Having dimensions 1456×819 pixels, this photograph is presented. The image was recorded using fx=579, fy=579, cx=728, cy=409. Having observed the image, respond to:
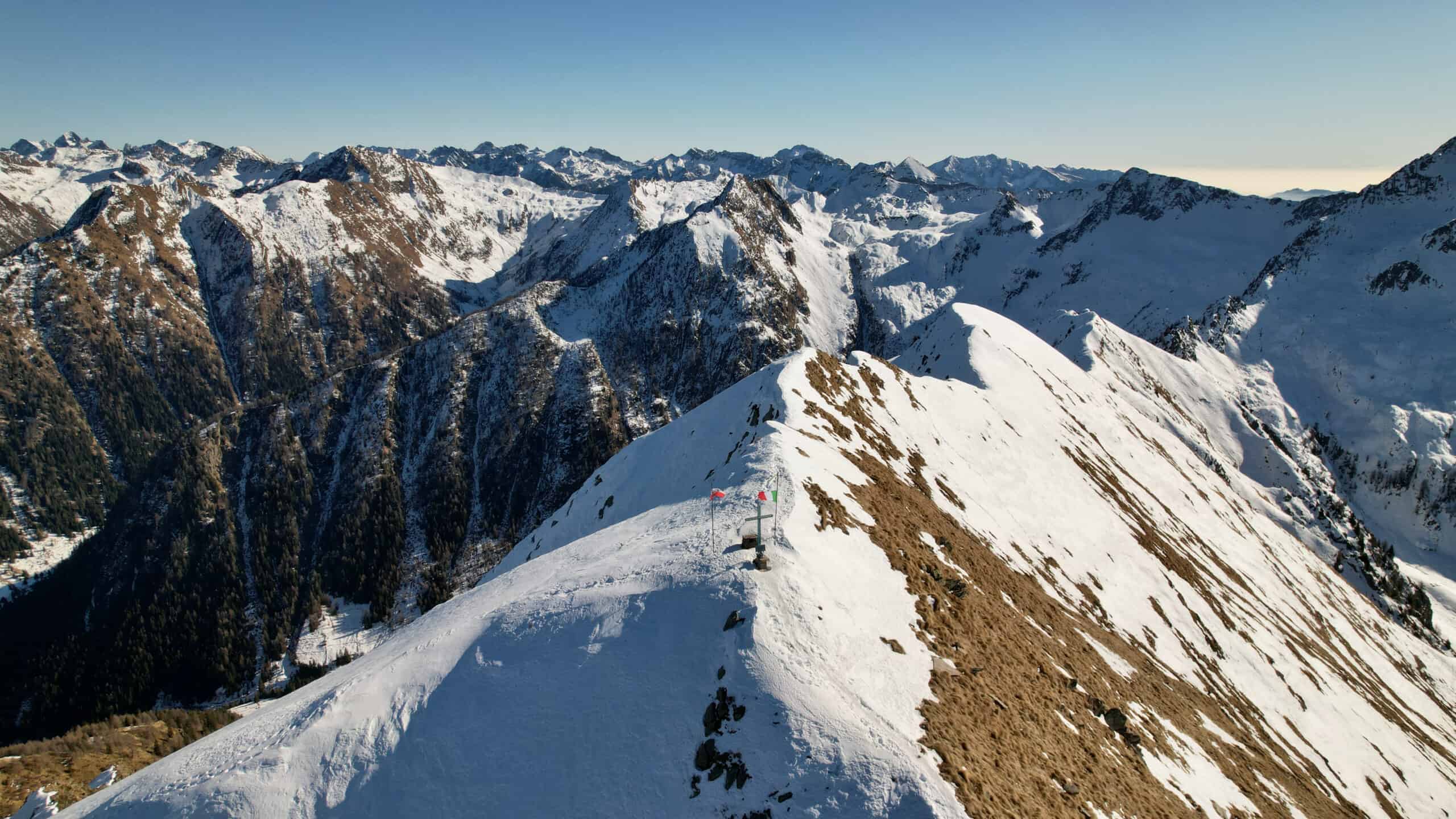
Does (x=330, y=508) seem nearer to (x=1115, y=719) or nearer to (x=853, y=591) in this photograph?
(x=853, y=591)

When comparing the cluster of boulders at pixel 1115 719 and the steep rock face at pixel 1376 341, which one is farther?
the steep rock face at pixel 1376 341

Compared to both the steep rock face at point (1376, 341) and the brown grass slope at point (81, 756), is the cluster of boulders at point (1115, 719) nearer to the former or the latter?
the brown grass slope at point (81, 756)

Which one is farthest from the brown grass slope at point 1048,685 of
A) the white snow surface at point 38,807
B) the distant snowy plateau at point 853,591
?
the white snow surface at point 38,807

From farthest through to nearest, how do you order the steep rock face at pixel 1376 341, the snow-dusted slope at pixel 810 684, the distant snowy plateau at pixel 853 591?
the steep rock face at pixel 1376 341 < the distant snowy plateau at pixel 853 591 < the snow-dusted slope at pixel 810 684

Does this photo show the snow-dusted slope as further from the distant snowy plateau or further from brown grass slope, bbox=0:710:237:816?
brown grass slope, bbox=0:710:237:816

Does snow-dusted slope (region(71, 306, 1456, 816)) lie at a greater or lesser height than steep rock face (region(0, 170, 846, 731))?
lesser

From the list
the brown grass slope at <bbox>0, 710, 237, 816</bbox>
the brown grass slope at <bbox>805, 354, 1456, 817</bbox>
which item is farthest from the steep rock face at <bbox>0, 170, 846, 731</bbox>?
the brown grass slope at <bbox>805, 354, 1456, 817</bbox>

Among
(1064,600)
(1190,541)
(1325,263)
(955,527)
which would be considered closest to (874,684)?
(955,527)

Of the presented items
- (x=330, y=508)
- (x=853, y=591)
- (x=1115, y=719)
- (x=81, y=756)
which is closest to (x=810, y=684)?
(x=853, y=591)
